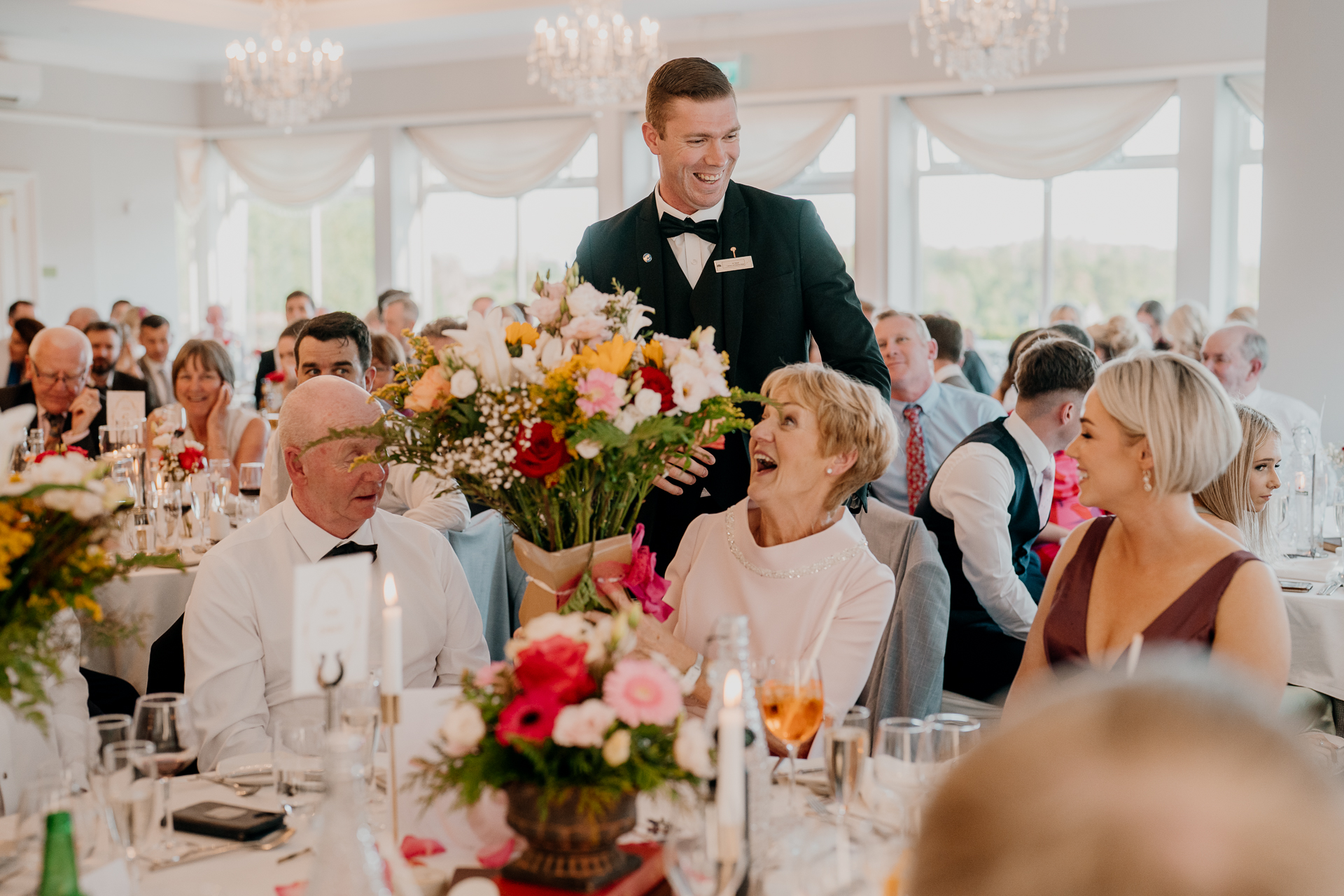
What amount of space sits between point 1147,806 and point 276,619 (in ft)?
7.36

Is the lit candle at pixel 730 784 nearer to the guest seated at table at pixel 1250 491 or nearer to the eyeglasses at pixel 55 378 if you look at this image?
the guest seated at table at pixel 1250 491

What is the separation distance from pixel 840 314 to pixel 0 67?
12.1m

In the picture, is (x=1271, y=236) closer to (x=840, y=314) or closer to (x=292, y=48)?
(x=840, y=314)

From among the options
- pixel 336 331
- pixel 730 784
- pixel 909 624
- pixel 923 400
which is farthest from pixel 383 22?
pixel 730 784

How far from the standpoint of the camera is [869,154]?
11.2 metres

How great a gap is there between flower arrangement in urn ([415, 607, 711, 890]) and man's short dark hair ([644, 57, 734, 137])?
1.52 m

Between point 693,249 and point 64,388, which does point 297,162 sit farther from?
point 693,249

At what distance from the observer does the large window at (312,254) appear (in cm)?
1402

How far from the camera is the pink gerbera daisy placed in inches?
51.6

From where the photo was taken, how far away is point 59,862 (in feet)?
4.17

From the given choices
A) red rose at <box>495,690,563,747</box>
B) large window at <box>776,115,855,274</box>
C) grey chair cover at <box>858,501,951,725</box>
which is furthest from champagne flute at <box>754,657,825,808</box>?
large window at <box>776,115,855,274</box>

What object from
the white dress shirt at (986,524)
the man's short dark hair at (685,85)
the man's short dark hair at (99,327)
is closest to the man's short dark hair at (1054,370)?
the white dress shirt at (986,524)

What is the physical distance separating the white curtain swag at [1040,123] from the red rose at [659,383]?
385 inches

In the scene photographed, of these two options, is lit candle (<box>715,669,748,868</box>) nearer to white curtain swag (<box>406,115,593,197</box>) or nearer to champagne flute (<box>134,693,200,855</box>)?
champagne flute (<box>134,693,200,855</box>)
